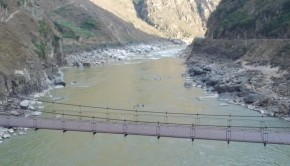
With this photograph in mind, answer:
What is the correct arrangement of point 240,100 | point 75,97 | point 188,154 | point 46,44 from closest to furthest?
1. point 188,154
2. point 240,100
3. point 75,97
4. point 46,44

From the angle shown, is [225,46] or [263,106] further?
[225,46]

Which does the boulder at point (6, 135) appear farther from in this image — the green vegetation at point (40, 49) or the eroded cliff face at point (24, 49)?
the green vegetation at point (40, 49)

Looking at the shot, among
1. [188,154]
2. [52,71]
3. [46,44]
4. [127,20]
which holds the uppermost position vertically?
[127,20]

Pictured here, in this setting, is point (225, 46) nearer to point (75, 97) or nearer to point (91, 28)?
point (75, 97)

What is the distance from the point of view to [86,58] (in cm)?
8844

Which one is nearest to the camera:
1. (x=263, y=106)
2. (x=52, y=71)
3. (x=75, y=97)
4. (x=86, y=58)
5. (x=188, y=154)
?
(x=188, y=154)

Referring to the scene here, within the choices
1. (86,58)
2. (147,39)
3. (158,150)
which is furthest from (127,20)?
(158,150)

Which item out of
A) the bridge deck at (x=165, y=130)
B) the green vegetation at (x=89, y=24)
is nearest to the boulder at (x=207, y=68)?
the bridge deck at (x=165, y=130)

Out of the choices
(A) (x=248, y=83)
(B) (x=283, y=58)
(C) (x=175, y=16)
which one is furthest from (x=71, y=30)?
(C) (x=175, y=16)

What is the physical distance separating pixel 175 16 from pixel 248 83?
141501 millimetres

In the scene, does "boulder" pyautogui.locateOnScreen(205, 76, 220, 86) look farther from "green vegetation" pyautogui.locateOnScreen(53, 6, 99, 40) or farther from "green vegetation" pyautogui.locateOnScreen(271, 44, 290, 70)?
"green vegetation" pyautogui.locateOnScreen(53, 6, 99, 40)

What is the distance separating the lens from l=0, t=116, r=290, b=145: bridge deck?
22453mm

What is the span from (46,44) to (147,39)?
82.8 metres

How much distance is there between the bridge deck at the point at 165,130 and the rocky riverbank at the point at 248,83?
13.4 m
